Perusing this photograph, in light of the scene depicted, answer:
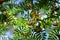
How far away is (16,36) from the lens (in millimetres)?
2340

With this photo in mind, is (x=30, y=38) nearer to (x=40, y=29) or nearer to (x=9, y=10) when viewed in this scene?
(x=40, y=29)

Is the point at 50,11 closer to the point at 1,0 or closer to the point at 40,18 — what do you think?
the point at 40,18

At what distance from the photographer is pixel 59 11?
2.37m

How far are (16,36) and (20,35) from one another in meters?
0.04

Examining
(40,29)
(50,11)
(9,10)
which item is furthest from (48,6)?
(9,10)

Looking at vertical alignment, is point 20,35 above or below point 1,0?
below

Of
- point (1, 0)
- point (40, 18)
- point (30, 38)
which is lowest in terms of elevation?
point (30, 38)

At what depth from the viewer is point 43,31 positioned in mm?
2346

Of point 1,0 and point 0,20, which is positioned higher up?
point 1,0

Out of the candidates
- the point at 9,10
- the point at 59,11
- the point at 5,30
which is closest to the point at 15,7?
the point at 9,10

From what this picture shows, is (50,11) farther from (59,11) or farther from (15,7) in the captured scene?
(15,7)

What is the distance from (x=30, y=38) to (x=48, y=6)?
1.27 feet

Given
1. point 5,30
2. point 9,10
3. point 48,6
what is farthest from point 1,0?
point 48,6

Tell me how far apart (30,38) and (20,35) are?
108 millimetres
